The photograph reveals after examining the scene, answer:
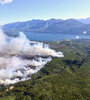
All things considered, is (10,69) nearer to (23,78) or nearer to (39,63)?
(23,78)

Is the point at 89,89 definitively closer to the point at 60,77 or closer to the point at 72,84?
the point at 72,84

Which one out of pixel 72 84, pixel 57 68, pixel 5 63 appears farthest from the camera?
pixel 57 68

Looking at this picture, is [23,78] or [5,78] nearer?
[5,78]

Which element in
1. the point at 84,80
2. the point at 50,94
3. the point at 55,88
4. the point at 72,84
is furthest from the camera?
the point at 84,80

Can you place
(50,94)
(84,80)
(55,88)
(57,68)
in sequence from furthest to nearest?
(57,68)
(84,80)
(55,88)
(50,94)

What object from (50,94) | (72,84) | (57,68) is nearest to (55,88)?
(50,94)

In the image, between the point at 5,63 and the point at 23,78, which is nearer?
the point at 23,78

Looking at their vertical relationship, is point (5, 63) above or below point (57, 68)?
above

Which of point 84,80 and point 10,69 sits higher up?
point 10,69

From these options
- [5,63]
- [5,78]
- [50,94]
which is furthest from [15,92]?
[5,63]

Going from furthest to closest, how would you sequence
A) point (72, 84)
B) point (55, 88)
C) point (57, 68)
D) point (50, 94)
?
point (57, 68) < point (72, 84) < point (55, 88) < point (50, 94)
